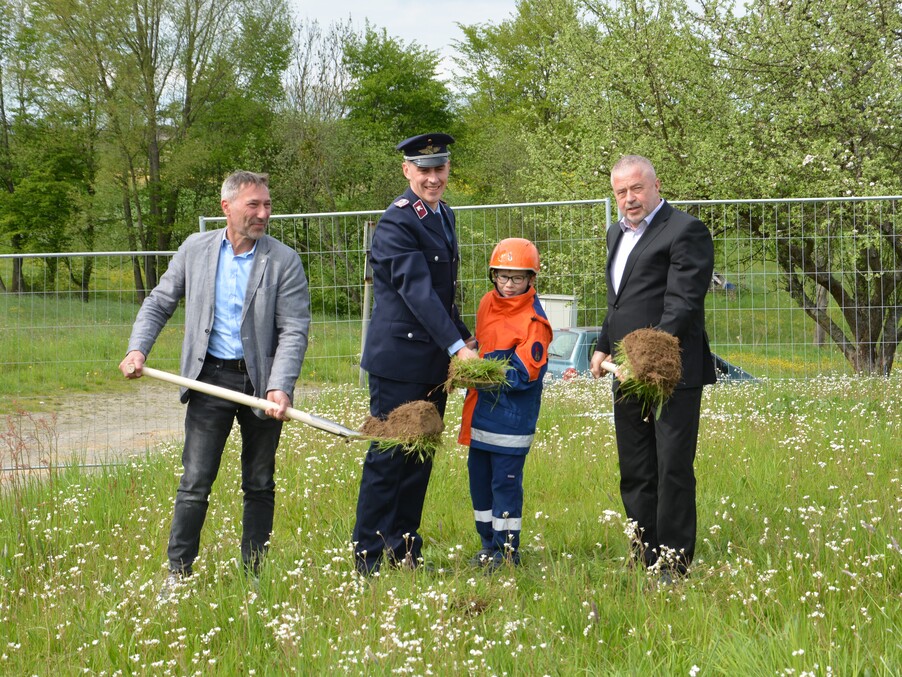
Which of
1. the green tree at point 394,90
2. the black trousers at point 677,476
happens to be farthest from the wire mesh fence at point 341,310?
the green tree at point 394,90

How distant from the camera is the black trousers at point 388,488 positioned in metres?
4.49

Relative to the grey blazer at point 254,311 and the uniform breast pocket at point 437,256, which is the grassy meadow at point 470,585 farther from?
the uniform breast pocket at point 437,256

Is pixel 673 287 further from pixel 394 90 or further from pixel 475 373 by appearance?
pixel 394 90

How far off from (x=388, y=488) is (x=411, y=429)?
618 mm

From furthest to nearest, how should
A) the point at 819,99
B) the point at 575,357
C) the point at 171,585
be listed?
1. the point at 819,99
2. the point at 575,357
3. the point at 171,585

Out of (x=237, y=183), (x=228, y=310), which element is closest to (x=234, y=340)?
(x=228, y=310)

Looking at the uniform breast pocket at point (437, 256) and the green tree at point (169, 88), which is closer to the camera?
the uniform breast pocket at point (437, 256)

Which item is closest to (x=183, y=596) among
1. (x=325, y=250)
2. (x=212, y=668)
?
Answer: (x=212, y=668)

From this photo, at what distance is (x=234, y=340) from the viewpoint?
4406 millimetres

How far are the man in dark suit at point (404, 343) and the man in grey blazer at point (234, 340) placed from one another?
0.41 meters

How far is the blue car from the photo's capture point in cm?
949

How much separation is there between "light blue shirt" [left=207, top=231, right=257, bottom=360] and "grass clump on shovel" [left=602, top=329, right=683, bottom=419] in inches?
69.8

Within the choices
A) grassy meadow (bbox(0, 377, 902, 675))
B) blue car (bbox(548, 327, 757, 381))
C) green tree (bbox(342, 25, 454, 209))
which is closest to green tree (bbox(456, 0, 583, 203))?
green tree (bbox(342, 25, 454, 209))

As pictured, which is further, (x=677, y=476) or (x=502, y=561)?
(x=502, y=561)
